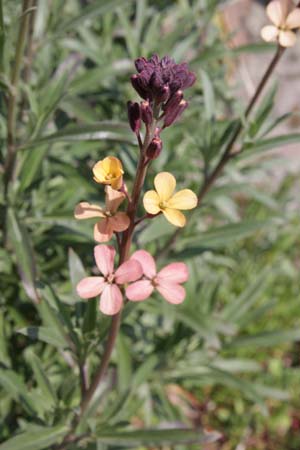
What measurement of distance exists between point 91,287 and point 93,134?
69cm

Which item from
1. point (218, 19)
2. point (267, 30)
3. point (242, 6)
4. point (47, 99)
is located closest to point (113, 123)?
point (47, 99)

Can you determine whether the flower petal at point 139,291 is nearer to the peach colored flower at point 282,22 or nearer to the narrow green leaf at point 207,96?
the peach colored flower at point 282,22

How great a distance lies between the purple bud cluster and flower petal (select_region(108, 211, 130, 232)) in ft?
0.42

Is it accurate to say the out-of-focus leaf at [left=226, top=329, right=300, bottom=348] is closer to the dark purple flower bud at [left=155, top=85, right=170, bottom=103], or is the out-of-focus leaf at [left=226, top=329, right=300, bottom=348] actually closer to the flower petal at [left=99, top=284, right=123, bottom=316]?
the flower petal at [left=99, top=284, right=123, bottom=316]

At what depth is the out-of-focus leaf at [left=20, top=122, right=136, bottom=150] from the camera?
1.81 meters

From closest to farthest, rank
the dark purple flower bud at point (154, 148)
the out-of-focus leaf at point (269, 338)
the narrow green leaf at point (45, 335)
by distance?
the dark purple flower bud at point (154, 148) < the narrow green leaf at point (45, 335) < the out-of-focus leaf at point (269, 338)

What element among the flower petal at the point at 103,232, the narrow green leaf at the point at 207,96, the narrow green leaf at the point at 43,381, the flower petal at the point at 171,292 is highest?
the flower petal at the point at 103,232

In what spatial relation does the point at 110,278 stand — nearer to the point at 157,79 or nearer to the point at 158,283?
the point at 158,283

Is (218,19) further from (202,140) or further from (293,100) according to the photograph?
(202,140)

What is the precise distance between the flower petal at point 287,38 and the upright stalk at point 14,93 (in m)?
0.65

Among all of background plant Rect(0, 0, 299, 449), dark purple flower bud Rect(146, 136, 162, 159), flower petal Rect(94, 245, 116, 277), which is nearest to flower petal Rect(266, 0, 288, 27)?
background plant Rect(0, 0, 299, 449)

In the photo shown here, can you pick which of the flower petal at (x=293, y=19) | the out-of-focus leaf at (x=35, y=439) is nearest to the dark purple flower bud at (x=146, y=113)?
the flower petal at (x=293, y=19)

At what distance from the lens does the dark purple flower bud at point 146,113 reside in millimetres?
1173

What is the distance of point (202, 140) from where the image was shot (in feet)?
7.10
